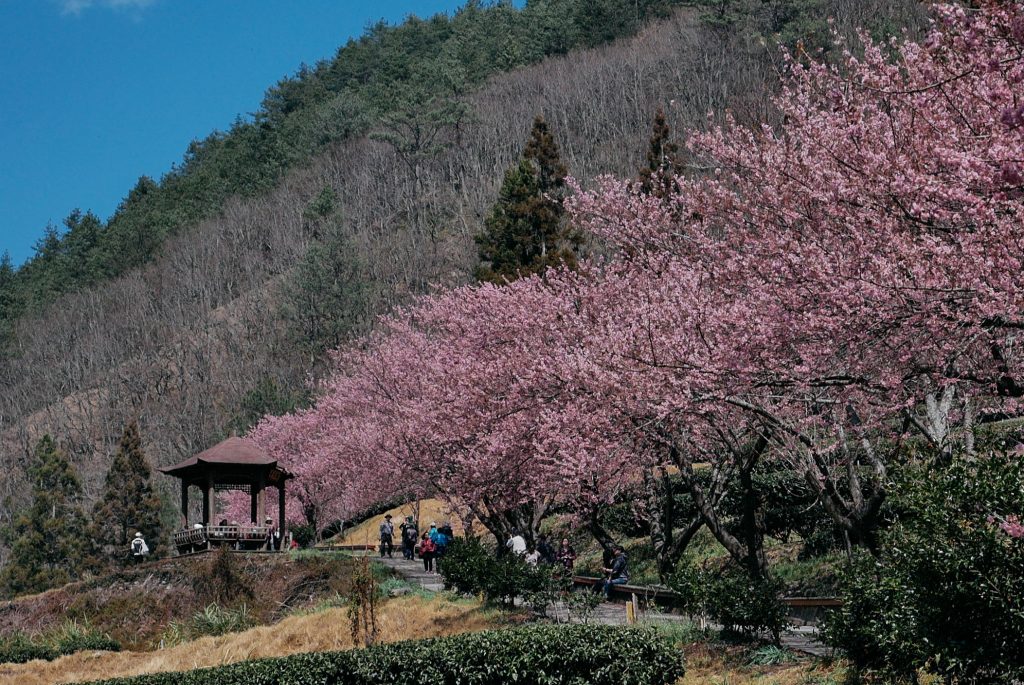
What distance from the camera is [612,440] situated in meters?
19.8

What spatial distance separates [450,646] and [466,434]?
39.9 feet

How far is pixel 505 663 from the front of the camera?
48.9 ft

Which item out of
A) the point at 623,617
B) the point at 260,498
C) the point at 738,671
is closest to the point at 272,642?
the point at 623,617

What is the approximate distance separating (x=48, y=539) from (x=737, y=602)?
4521cm

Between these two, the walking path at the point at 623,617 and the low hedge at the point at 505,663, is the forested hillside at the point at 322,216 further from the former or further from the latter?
the low hedge at the point at 505,663

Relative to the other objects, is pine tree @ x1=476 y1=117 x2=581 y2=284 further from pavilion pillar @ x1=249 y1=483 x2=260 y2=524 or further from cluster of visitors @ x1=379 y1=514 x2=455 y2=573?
pavilion pillar @ x1=249 y1=483 x2=260 y2=524

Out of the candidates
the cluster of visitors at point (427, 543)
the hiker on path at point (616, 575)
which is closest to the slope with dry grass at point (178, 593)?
the cluster of visitors at point (427, 543)

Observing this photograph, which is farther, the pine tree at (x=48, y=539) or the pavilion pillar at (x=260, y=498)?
the pine tree at (x=48, y=539)

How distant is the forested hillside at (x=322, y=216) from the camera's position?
261ft

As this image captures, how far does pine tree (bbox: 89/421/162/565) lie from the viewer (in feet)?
174

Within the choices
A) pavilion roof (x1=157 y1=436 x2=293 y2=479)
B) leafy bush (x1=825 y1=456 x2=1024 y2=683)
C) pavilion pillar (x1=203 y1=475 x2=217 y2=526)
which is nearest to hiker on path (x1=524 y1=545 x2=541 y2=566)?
pavilion roof (x1=157 y1=436 x2=293 y2=479)

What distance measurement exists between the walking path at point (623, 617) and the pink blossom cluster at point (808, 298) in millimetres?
2067

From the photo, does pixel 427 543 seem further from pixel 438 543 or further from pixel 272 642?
pixel 272 642

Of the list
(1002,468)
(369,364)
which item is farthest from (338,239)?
(1002,468)
